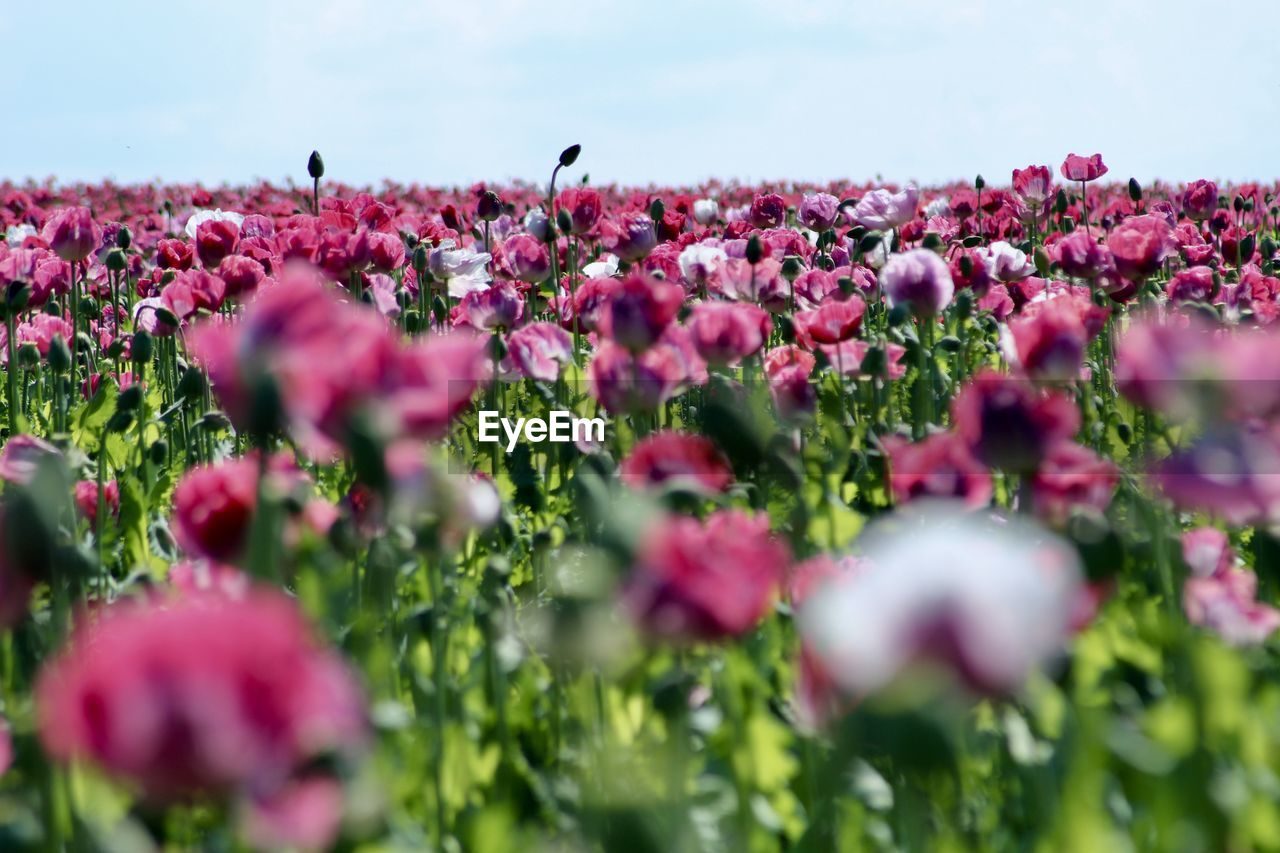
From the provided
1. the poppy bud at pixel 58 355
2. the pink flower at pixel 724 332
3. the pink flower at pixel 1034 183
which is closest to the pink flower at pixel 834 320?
the pink flower at pixel 724 332

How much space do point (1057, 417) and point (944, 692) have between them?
0.48 m

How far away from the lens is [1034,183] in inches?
191

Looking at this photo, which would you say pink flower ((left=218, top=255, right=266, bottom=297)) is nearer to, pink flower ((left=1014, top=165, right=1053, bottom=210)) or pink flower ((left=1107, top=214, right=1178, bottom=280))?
pink flower ((left=1107, top=214, right=1178, bottom=280))

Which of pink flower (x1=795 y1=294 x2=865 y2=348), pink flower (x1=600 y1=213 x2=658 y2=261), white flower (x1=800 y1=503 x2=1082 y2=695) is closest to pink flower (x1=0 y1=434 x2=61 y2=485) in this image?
pink flower (x1=795 y1=294 x2=865 y2=348)

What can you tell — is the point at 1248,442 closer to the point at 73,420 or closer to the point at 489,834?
the point at 489,834

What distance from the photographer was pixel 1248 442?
1133 mm

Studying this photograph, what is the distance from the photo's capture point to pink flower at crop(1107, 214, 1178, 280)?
269 centimetres

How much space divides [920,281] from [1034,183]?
2557 mm

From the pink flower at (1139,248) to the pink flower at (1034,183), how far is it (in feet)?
7.08

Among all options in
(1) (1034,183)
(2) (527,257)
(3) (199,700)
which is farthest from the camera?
(1) (1034,183)

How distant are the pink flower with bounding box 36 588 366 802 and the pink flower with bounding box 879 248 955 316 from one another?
2014 millimetres

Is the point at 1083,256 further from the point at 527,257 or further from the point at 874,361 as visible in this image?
the point at 527,257

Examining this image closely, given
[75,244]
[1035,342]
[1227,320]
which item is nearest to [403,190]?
[75,244]

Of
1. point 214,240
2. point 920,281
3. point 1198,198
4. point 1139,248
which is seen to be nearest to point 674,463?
point 920,281
